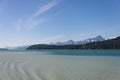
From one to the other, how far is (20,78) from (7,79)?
663 millimetres

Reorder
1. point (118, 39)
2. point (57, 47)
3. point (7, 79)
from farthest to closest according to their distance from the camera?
point (57, 47) → point (118, 39) → point (7, 79)

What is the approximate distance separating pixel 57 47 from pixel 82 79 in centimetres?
18799

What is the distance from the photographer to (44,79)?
10898mm

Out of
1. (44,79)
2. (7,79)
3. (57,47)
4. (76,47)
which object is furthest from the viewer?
(57,47)

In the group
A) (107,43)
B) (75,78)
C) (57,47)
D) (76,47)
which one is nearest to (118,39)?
(107,43)

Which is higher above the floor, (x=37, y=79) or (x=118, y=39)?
(x=118, y=39)

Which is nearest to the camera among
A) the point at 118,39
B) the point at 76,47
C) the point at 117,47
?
the point at 117,47

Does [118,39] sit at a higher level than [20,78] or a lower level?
higher

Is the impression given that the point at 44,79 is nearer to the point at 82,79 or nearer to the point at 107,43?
the point at 82,79

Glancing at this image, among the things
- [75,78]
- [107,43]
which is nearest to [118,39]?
[107,43]

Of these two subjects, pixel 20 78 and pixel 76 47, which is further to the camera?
pixel 76 47

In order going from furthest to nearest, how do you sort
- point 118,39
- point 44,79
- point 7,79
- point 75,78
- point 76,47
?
1. point 76,47
2. point 118,39
3. point 75,78
4. point 44,79
5. point 7,79

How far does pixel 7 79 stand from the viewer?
1005 centimetres

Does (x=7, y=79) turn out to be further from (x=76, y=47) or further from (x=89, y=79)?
(x=76, y=47)
